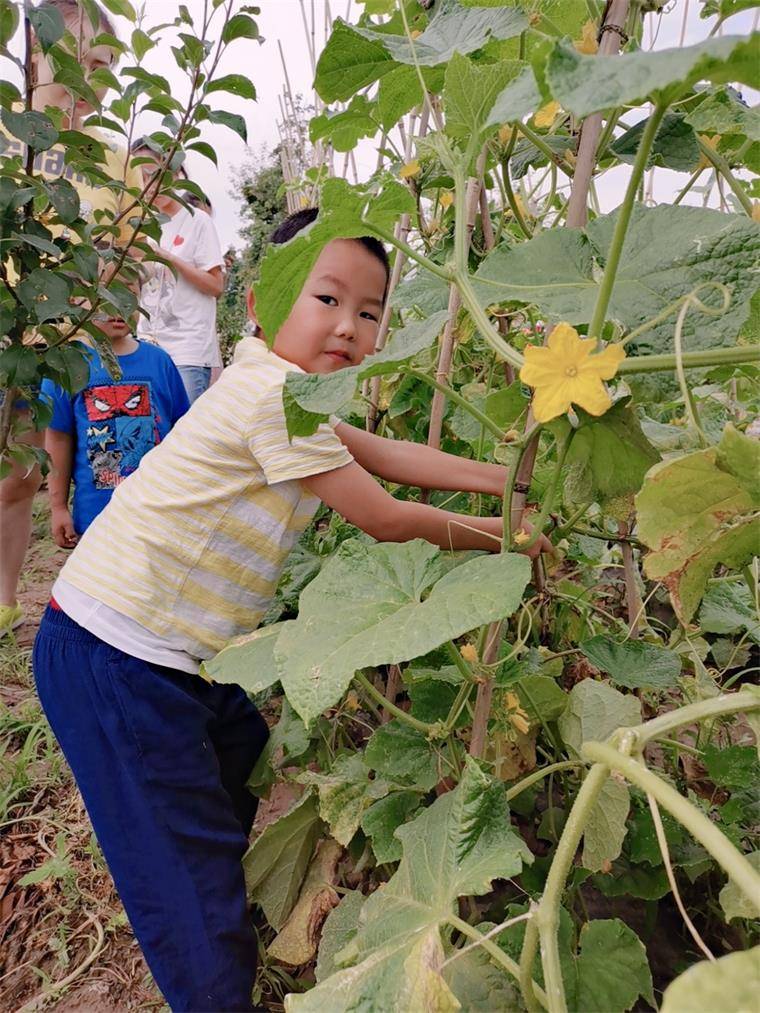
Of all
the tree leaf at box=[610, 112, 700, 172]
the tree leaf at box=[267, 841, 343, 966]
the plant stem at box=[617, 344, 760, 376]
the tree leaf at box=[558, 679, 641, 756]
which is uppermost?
the tree leaf at box=[610, 112, 700, 172]

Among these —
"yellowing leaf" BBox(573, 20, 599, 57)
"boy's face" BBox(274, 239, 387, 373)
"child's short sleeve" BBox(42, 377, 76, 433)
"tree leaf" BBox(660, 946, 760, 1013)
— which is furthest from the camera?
"child's short sleeve" BBox(42, 377, 76, 433)

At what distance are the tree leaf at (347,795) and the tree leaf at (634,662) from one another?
12.3 inches

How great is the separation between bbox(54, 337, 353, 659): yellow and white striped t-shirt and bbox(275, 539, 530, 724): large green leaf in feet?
1.14

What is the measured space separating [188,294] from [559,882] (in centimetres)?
267

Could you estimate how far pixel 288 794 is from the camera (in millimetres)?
1458

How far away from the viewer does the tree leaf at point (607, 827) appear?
709 mm

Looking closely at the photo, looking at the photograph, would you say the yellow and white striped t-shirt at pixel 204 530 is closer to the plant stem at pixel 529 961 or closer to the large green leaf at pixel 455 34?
the large green leaf at pixel 455 34

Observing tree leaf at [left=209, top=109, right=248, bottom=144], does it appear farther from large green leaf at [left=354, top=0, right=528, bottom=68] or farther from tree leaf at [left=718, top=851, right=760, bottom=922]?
tree leaf at [left=718, top=851, right=760, bottom=922]

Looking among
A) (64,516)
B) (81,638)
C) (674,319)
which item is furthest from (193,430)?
(64,516)

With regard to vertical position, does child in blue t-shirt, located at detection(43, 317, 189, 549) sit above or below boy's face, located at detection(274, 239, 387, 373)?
below

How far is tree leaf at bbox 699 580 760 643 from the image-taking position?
37.4 inches

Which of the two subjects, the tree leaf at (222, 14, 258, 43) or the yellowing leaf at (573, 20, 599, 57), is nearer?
the yellowing leaf at (573, 20, 599, 57)

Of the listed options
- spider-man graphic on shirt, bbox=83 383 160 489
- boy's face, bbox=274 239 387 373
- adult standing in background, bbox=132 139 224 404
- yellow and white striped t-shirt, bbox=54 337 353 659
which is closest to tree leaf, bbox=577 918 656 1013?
yellow and white striped t-shirt, bbox=54 337 353 659

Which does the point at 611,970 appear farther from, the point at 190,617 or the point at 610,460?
the point at 190,617
